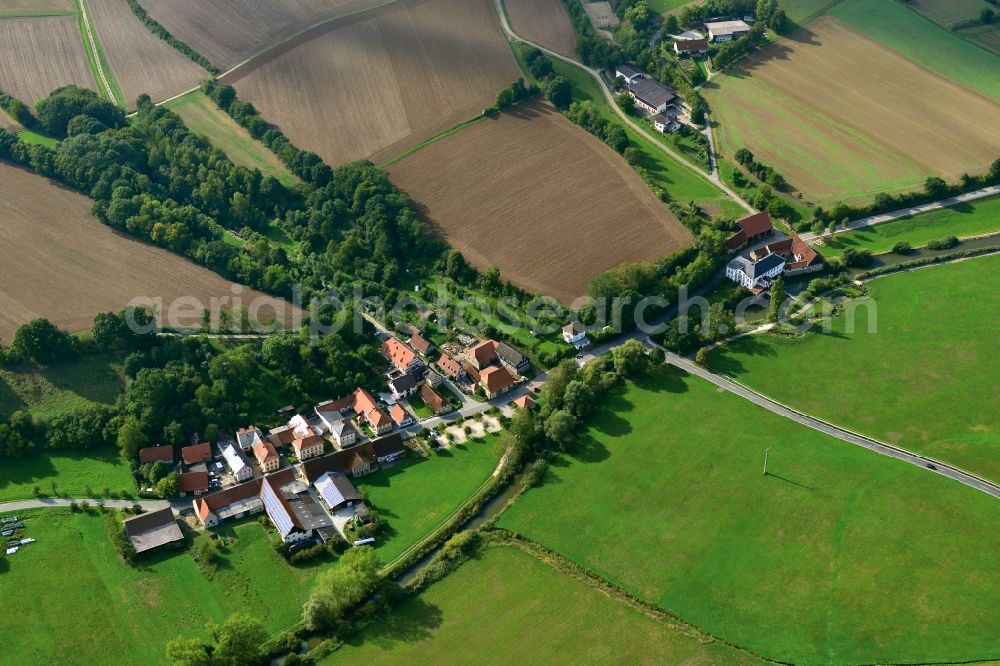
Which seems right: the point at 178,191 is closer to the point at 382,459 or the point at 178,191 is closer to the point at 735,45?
the point at 382,459

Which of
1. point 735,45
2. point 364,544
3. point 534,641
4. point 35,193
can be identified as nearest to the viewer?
point 534,641

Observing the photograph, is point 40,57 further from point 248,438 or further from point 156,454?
point 248,438

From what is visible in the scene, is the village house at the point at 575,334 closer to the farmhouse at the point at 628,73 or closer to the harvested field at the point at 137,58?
the farmhouse at the point at 628,73

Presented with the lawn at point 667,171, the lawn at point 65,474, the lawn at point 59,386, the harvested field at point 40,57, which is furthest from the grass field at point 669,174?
the harvested field at point 40,57

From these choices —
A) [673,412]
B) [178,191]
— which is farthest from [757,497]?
[178,191]

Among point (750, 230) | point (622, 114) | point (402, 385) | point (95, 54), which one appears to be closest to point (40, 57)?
point (95, 54)
